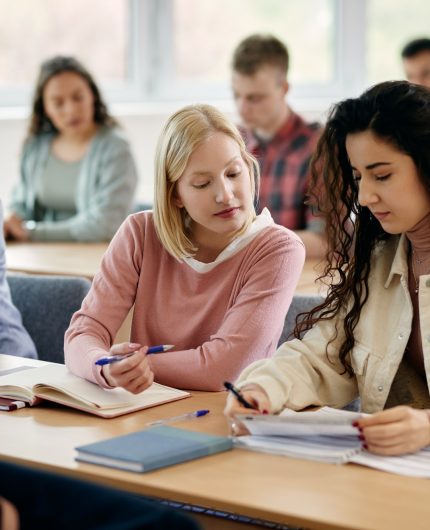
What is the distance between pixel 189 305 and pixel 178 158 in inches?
13.0

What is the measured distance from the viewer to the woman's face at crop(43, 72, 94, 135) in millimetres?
4691

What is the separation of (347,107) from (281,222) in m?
2.22

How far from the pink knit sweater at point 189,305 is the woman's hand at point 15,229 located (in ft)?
7.02

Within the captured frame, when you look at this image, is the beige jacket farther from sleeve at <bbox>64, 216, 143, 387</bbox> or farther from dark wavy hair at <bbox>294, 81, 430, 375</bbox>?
sleeve at <bbox>64, 216, 143, 387</bbox>

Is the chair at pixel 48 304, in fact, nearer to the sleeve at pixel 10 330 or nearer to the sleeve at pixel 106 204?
the sleeve at pixel 10 330

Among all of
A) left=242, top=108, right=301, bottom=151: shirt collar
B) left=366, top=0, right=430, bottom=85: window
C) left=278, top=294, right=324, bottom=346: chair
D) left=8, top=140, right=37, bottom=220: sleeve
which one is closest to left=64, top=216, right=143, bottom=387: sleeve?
left=278, top=294, right=324, bottom=346: chair

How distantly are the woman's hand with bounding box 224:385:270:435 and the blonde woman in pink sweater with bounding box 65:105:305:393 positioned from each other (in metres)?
0.31

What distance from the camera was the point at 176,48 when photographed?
6223 mm

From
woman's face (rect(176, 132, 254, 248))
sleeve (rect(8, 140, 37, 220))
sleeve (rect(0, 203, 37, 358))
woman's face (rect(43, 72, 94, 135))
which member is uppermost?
woman's face (rect(43, 72, 94, 135))

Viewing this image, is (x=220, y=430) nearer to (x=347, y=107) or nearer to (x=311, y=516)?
(x=311, y=516)

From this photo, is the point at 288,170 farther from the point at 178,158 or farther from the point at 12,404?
the point at 12,404

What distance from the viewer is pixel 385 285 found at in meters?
2.08

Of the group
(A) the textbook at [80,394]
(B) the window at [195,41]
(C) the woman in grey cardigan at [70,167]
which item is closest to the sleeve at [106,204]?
(C) the woman in grey cardigan at [70,167]

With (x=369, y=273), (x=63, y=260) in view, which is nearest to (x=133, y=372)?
(x=369, y=273)
